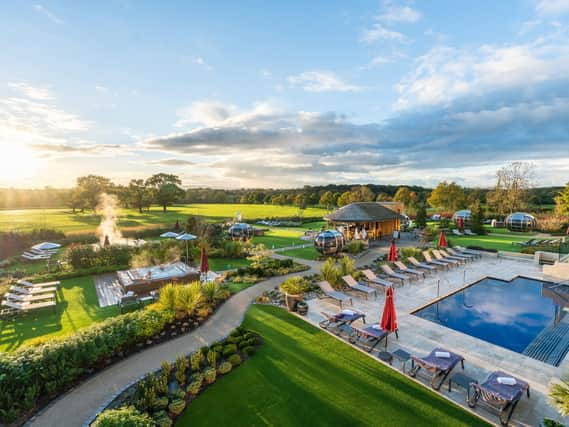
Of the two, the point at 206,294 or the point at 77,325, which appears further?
the point at 206,294

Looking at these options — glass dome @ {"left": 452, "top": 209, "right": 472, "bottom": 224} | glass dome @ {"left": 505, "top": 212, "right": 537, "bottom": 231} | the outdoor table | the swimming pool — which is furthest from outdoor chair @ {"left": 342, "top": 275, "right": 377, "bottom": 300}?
glass dome @ {"left": 505, "top": 212, "right": 537, "bottom": 231}

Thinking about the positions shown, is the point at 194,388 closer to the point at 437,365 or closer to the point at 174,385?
the point at 174,385

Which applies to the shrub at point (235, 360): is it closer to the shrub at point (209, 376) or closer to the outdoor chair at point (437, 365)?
the shrub at point (209, 376)

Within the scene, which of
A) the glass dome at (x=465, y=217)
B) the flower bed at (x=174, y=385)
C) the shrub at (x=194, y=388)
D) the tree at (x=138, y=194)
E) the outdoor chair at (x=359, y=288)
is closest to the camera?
the flower bed at (x=174, y=385)

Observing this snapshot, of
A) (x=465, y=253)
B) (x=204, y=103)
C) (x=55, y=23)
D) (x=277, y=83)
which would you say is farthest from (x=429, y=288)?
(x=55, y=23)

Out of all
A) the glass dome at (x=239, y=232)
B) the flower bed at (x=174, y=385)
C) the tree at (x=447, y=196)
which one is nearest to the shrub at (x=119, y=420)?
the flower bed at (x=174, y=385)

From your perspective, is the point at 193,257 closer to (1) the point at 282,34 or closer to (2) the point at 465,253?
(1) the point at 282,34
